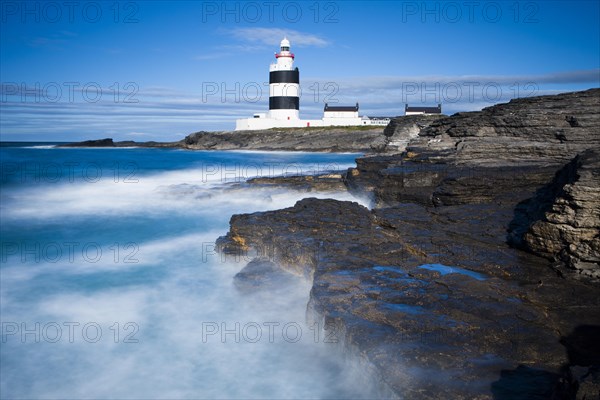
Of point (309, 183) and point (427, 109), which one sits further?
point (427, 109)

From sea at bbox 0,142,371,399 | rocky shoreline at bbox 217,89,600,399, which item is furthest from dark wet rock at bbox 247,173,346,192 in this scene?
sea at bbox 0,142,371,399

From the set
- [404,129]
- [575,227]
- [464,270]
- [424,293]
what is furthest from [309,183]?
[404,129]

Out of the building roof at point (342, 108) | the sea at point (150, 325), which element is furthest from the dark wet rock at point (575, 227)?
the building roof at point (342, 108)

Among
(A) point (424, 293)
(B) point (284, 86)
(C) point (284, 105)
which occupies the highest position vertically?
(B) point (284, 86)

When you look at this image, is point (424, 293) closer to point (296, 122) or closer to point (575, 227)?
point (575, 227)

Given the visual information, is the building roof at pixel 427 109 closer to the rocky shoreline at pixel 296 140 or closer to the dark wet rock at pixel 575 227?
the rocky shoreline at pixel 296 140

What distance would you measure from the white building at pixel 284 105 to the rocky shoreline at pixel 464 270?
4578cm

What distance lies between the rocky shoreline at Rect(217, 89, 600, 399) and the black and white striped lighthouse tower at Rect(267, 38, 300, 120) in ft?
150

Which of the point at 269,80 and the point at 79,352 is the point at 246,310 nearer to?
the point at 79,352

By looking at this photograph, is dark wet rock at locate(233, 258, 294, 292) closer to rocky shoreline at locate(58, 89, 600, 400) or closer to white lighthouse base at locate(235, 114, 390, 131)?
rocky shoreline at locate(58, 89, 600, 400)

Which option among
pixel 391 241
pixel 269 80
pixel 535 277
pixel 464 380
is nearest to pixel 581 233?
pixel 535 277

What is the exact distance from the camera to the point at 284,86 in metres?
55.8

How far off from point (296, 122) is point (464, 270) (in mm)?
52757

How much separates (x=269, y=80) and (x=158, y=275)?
168ft
